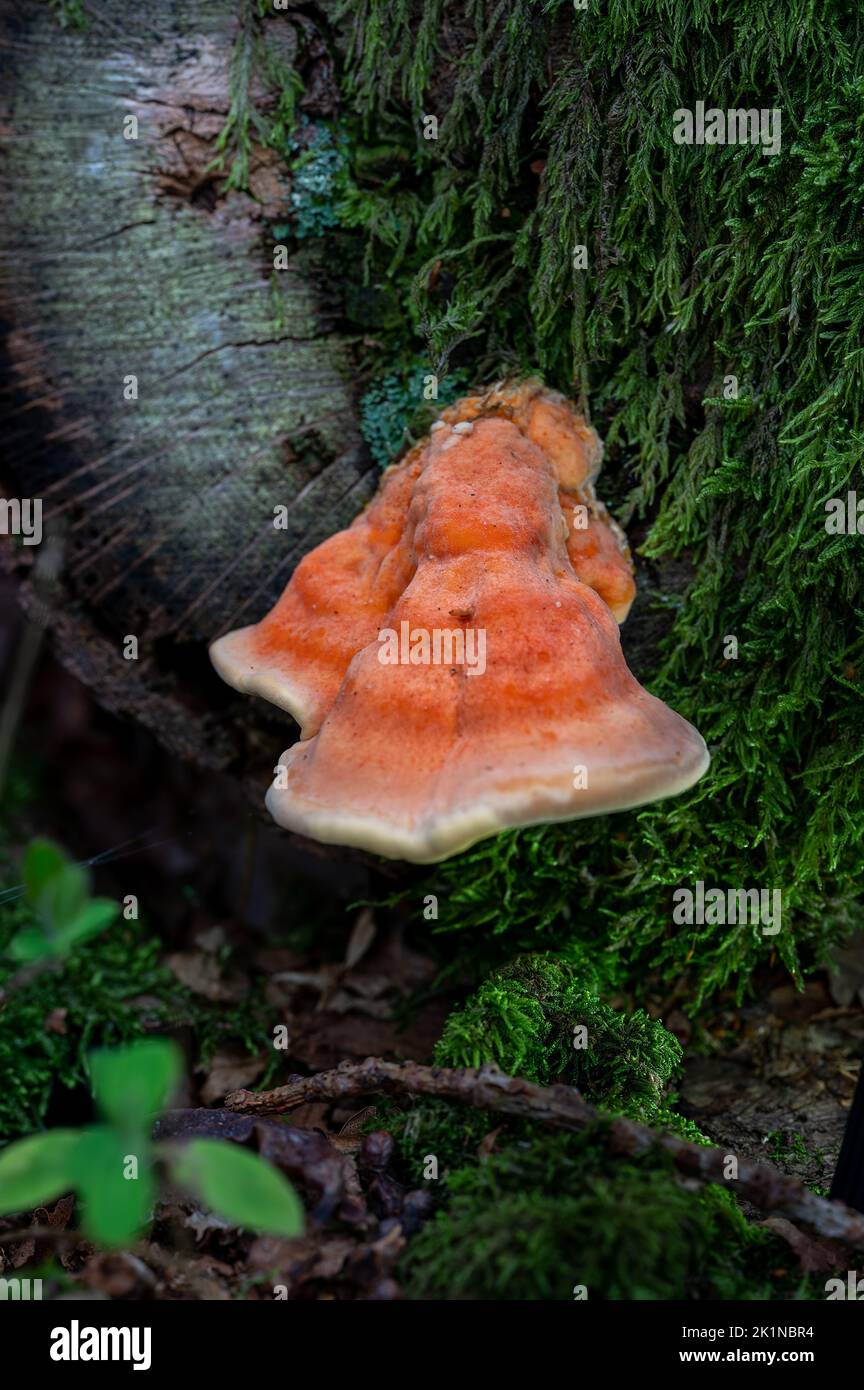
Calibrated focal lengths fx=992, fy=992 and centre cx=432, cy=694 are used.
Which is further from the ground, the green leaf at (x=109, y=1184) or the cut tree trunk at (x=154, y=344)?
the cut tree trunk at (x=154, y=344)

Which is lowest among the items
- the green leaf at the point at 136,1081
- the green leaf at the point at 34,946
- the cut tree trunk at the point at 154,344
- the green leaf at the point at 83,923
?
the green leaf at the point at 136,1081

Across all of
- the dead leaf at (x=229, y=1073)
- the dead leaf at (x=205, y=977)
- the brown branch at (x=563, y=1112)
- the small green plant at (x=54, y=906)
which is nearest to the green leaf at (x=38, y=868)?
the small green plant at (x=54, y=906)

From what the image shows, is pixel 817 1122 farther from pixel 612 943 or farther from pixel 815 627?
pixel 815 627

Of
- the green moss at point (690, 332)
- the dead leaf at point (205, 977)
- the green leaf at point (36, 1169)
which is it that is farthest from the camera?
the dead leaf at point (205, 977)

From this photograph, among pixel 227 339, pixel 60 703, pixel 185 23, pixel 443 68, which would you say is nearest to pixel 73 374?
pixel 227 339

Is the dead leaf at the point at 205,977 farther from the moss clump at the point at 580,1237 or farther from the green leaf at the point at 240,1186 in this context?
the green leaf at the point at 240,1186

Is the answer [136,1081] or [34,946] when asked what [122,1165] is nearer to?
[136,1081]

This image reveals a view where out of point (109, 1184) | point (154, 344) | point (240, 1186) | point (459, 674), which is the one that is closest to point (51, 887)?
point (109, 1184)
